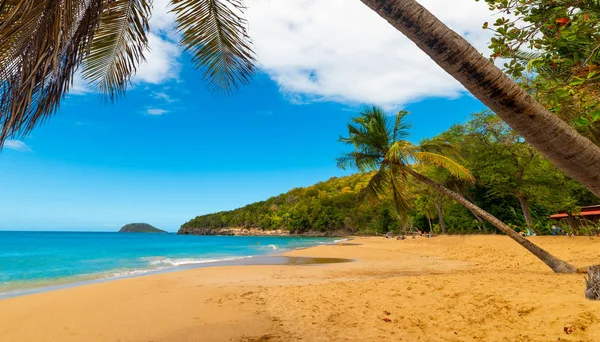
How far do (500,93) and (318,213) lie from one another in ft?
290

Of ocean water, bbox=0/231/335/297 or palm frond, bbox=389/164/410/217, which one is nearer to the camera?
palm frond, bbox=389/164/410/217

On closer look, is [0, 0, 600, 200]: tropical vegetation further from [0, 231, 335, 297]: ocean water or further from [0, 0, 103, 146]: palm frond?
[0, 231, 335, 297]: ocean water

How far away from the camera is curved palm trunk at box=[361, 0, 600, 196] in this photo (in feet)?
5.22

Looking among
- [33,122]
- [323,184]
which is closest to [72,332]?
[33,122]

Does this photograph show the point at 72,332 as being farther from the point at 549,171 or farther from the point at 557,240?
the point at 549,171

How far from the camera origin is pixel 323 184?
10512cm

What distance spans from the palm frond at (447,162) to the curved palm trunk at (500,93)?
870 cm

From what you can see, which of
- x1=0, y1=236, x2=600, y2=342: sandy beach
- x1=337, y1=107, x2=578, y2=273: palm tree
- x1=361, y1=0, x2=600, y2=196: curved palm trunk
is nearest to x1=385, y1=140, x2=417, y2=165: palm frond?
x1=337, y1=107, x2=578, y2=273: palm tree

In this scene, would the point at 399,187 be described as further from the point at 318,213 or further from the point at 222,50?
the point at 318,213

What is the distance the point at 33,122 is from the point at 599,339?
18.2 feet

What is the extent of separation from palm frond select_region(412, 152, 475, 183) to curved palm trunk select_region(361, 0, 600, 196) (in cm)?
870

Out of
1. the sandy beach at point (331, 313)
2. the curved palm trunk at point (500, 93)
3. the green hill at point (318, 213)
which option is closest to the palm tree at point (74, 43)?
the curved palm trunk at point (500, 93)

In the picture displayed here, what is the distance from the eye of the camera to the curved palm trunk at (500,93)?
1591 mm

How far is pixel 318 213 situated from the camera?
8888 centimetres
